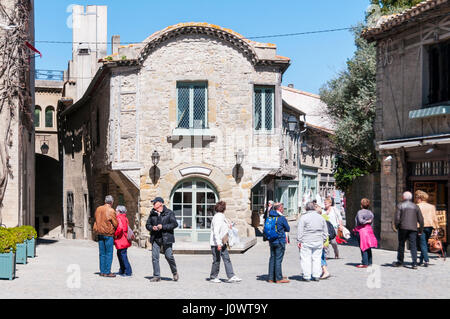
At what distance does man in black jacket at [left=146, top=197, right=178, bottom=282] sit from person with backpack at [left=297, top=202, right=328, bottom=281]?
8.11 feet

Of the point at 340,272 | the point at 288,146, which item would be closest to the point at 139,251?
the point at 340,272

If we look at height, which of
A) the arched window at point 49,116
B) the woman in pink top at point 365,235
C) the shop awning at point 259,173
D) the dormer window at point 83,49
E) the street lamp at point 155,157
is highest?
the dormer window at point 83,49

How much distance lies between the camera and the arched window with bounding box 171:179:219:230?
22.3 meters

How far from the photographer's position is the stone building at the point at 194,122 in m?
22.0

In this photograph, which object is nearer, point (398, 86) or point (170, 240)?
point (170, 240)

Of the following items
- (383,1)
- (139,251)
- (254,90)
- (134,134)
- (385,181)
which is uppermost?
(383,1)

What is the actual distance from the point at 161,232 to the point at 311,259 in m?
2.95

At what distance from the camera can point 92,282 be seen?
1240cm

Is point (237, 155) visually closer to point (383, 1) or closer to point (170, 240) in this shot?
point (170, 240)

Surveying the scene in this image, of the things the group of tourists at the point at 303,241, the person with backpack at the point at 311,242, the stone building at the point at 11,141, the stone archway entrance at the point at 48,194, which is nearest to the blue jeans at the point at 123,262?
the group of tourists at the point at 303,241

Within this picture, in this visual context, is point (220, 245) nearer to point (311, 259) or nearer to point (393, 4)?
point (311, 259)

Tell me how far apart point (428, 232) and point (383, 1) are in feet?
53.9

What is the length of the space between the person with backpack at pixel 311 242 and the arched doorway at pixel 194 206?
31.9 ft

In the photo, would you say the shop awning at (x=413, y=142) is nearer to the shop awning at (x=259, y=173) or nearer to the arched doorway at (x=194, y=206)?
the shop awning at (x=259, y=173)
